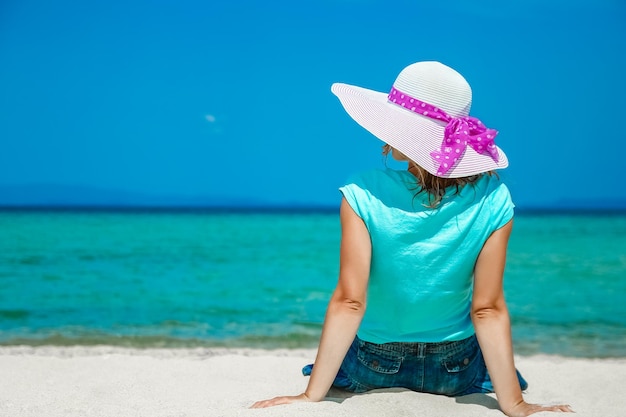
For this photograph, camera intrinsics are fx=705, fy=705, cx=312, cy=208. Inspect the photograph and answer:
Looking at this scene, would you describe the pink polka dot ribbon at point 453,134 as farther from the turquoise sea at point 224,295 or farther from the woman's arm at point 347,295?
the turquoise sea at point 224,295

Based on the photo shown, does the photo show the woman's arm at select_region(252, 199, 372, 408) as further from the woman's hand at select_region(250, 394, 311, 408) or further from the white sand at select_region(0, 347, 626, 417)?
the white sand at select_region(0, 347, 626, 417)

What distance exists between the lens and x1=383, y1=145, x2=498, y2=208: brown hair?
2.03 meters

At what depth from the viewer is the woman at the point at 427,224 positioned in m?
2.01

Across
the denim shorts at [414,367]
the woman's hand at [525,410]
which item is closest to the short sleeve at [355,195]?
the denim shorts at [414,367]

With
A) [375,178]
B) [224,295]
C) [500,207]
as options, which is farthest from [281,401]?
[224,295]

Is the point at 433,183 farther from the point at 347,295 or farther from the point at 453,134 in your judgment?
the point at 347,295

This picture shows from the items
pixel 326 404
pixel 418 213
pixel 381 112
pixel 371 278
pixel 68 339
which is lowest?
pixel 68 339

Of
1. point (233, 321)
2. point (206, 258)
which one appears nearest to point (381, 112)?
point (233, 321)

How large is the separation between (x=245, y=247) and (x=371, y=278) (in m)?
12.8

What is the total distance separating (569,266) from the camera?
433 inches

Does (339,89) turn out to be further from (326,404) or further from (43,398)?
(43,398)

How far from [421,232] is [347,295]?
282 mm

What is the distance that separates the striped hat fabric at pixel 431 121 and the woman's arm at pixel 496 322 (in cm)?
24

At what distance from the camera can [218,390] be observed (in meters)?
2.64
